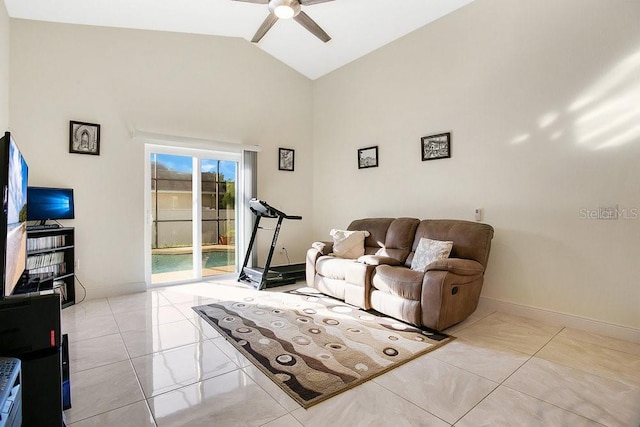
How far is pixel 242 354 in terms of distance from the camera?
2.46 m

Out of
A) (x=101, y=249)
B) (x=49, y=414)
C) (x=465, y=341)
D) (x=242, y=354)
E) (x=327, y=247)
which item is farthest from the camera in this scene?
(x=327, y=247)

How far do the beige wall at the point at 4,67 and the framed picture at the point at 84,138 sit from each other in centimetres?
56

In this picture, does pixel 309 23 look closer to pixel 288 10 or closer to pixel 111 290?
pixel 288 10

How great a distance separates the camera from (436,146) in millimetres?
4008

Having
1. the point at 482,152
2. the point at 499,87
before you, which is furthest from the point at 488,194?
the point at 499,87

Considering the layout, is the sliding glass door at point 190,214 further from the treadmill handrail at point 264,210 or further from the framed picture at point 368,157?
the framed picture at point 368,157

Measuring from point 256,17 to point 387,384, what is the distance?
4566 mm

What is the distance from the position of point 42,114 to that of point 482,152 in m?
5.06

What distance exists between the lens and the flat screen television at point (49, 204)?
11.1 ft

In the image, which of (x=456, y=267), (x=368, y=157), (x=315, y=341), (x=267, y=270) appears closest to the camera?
(x=315, y=341)

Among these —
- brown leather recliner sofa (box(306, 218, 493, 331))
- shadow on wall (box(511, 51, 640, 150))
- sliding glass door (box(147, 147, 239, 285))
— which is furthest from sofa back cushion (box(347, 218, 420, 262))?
sliding glass door (box(147, 147, 239, 285))

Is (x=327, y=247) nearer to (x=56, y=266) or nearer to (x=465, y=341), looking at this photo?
(x=465, y=341)

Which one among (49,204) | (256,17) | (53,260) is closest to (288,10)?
(256,17)

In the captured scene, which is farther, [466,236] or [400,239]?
[400,239]
